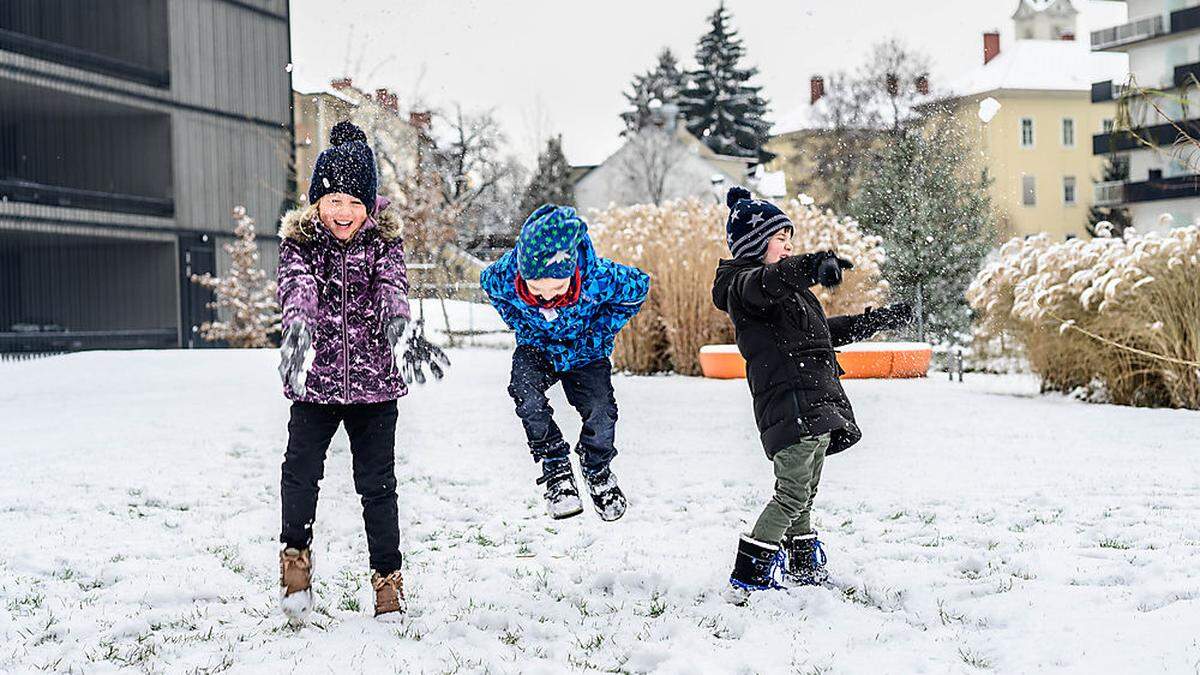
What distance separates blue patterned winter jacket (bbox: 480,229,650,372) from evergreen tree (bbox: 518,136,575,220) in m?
46.8

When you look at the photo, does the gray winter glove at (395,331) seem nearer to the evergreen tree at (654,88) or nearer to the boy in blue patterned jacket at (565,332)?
the boy in blue patterned jacket at (565,332)

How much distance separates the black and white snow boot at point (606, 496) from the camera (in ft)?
16.2

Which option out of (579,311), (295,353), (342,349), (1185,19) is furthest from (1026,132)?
(295,353)

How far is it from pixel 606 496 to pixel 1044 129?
61252 millimetres

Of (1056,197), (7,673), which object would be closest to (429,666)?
(7,673)

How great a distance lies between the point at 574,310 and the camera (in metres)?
4.95

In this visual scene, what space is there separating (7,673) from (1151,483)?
6.48 metres

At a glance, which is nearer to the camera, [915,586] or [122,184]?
[915,586]

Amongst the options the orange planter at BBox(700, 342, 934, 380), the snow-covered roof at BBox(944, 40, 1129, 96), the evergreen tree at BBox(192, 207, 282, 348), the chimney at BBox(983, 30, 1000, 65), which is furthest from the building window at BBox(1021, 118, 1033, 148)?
the orange planter at BBox(700, 342, 934, 380)

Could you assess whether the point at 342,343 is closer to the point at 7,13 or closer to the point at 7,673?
the point at 7,673

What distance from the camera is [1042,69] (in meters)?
61.9

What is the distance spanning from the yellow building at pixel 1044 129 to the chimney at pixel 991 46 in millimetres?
1681

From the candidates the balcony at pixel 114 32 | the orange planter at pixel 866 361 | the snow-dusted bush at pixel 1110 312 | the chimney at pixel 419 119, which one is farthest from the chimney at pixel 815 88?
the snow-dusted bush at pixel 1110 312

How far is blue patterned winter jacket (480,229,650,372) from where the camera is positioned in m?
4.96
